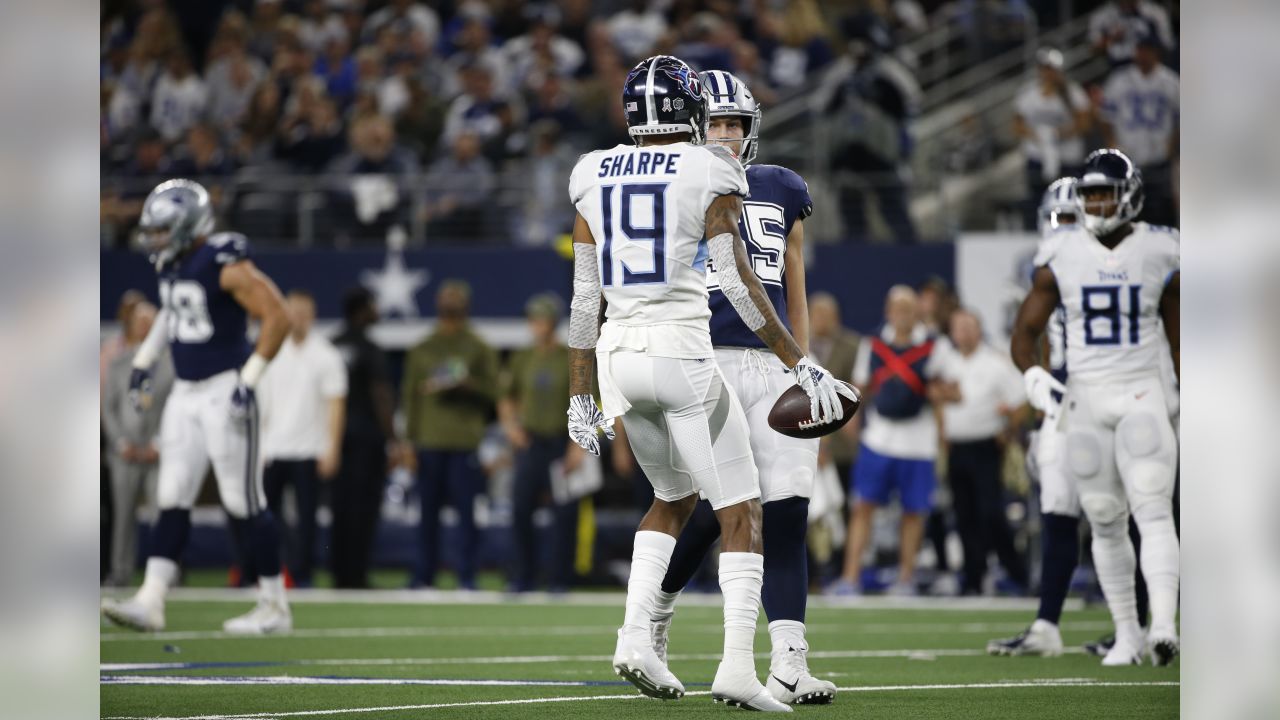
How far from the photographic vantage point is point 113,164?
A: 18953mm

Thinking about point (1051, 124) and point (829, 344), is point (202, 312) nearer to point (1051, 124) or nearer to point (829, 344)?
point (829, 344)

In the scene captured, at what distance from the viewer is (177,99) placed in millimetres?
19469

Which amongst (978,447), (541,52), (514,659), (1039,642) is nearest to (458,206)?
(541,52)

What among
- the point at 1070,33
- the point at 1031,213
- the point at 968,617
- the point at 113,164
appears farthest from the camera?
the point at 113,164

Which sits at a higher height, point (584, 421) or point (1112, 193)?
point (1112, 193)

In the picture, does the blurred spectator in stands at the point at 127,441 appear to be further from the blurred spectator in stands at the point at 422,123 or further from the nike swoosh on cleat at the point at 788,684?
the nike swoosh on cleat at the point at 788,684

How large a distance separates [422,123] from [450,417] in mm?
4889

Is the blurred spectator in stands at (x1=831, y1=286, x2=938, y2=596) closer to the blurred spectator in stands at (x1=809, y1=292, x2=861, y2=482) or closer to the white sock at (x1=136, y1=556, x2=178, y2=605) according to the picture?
the blurred spectator in stands at (x1=809, y1=292, x2=861, y2=482)

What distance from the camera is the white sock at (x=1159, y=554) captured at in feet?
26.1

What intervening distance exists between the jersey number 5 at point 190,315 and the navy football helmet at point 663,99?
4.17 meters

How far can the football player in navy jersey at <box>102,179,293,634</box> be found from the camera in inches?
376
